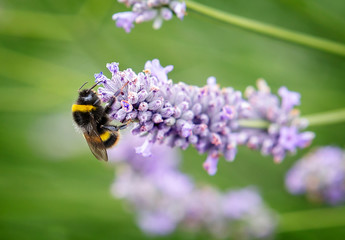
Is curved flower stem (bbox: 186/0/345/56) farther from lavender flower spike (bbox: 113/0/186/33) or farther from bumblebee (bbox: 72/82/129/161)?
bumblebee (bbox: 72/82/129/161)

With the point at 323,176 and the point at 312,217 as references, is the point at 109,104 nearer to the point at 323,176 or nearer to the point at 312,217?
the point at 323,176

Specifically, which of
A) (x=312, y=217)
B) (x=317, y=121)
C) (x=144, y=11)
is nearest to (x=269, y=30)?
(x=317, y=121)

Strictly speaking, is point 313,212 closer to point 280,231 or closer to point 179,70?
point 280,231

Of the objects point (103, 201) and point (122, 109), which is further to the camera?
point (103, 201)

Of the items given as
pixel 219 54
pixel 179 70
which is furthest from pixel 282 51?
pixel 179 70

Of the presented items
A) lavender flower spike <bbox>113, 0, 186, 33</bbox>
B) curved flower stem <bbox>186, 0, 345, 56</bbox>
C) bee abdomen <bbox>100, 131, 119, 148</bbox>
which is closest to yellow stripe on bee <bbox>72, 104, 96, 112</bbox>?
bee abdomen <bbox>100, 131, 119, 148</bbox>
